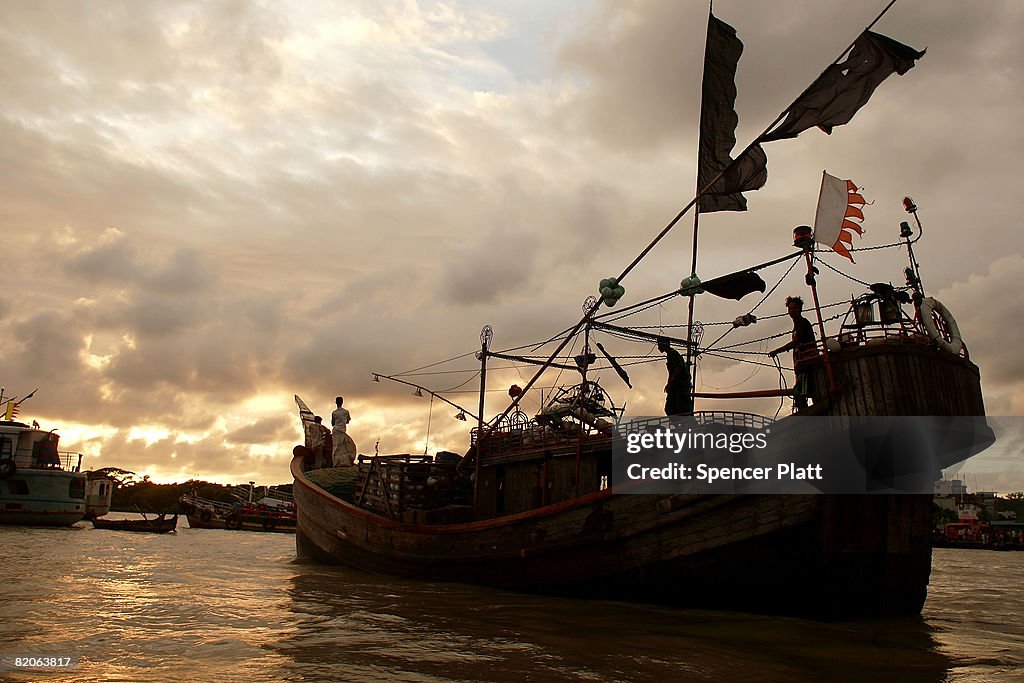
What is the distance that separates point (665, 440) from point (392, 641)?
6.43 m

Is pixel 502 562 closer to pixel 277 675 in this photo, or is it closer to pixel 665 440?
pixel 665 440

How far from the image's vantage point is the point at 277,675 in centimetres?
742

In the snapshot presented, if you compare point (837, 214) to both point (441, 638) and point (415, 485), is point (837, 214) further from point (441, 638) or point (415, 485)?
Result: point (415, 485)

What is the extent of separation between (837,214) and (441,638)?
954cm

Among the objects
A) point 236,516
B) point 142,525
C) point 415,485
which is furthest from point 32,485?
point 415,485

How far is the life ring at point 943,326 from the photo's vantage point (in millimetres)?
12117

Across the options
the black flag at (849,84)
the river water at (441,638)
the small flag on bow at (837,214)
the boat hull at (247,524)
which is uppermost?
the black flag at (849,84)

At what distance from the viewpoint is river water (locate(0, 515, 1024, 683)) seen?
789 centimetres

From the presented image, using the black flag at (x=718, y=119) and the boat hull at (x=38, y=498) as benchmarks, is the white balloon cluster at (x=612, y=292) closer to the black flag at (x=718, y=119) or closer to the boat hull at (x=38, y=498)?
the black flag at (x=718, y=119)

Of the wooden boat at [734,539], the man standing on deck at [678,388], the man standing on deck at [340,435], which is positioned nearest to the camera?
the wooden boat at [734,539]

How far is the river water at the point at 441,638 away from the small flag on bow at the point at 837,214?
21.1ft

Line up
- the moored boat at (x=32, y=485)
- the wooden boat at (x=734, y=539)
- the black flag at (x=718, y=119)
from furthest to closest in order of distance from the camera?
the moored boat at (x=32, y=485) → the black flag at (x=718, y=119) → the wooden boat at (x=734, y=539)

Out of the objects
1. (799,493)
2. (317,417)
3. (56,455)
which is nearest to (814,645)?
(799,493)

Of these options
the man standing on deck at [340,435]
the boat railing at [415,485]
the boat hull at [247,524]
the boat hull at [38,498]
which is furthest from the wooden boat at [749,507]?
the boat hull at [247,524]
